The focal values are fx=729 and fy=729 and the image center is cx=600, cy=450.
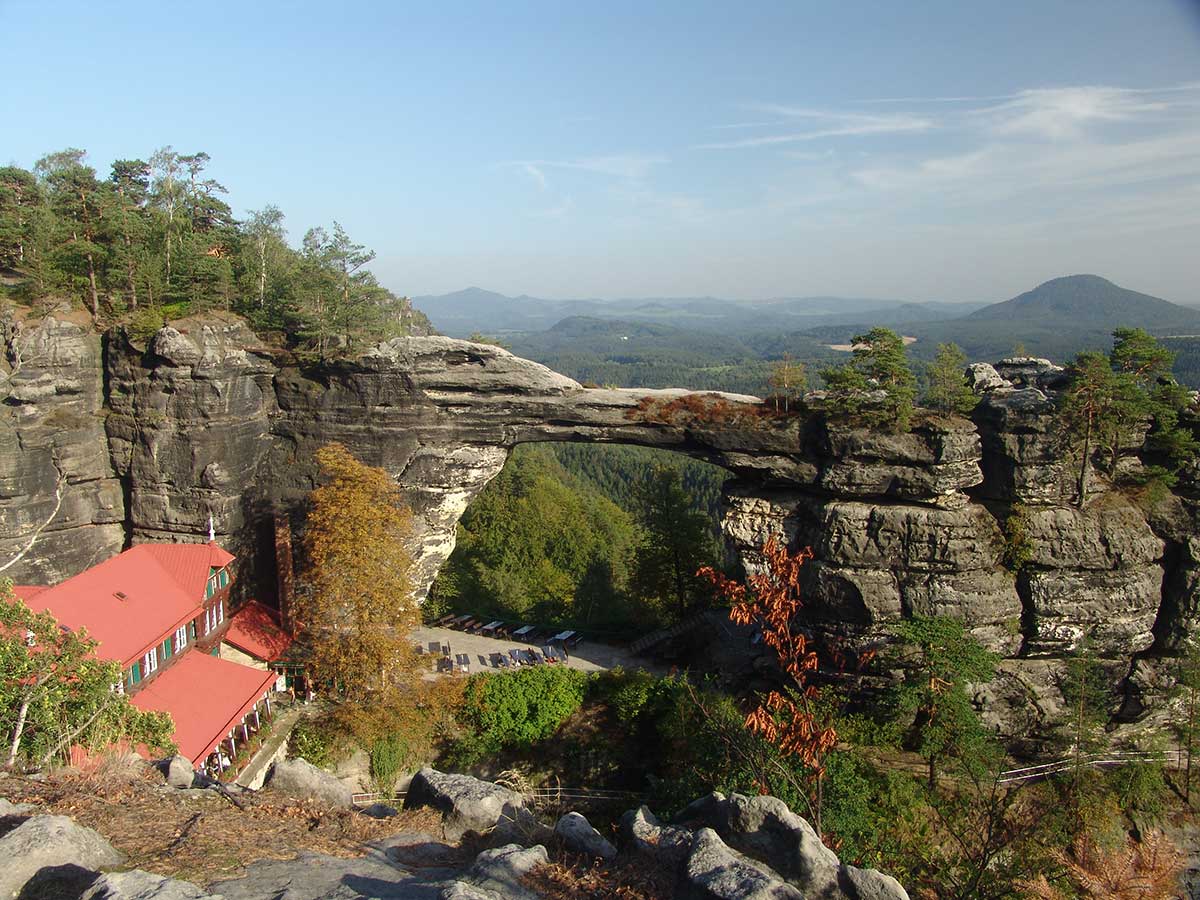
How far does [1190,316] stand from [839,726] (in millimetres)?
184527

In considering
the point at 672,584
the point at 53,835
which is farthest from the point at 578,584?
the point at 53,835

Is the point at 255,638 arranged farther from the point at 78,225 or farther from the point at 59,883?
the point at 59,883

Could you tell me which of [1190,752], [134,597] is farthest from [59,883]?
[1190,752]

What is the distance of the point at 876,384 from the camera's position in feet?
67.8

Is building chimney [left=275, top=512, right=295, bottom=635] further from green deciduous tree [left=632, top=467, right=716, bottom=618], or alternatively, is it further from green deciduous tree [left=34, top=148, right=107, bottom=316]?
green deciduous tree [left=632, top=467, right=716, bottom=618]

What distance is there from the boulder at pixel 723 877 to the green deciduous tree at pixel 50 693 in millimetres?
8130

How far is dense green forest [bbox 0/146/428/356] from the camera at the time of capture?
21453 mm

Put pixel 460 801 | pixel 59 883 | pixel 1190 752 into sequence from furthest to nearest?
pixel 1190 752
pixel 460 801
pixel 59 883

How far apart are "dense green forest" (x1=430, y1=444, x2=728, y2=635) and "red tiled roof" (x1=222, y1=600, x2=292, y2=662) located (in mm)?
7164

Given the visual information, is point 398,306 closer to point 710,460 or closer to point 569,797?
point 710,460

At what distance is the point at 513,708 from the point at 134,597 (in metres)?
10.2

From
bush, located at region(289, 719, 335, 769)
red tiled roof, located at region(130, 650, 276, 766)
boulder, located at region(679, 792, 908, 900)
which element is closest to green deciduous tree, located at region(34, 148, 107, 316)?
red tiled roof, located at region(130, 650, 276, 766)

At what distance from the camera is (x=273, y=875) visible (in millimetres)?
7188

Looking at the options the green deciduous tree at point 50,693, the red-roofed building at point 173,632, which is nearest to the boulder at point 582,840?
the green deciduous tree at point 50,693
